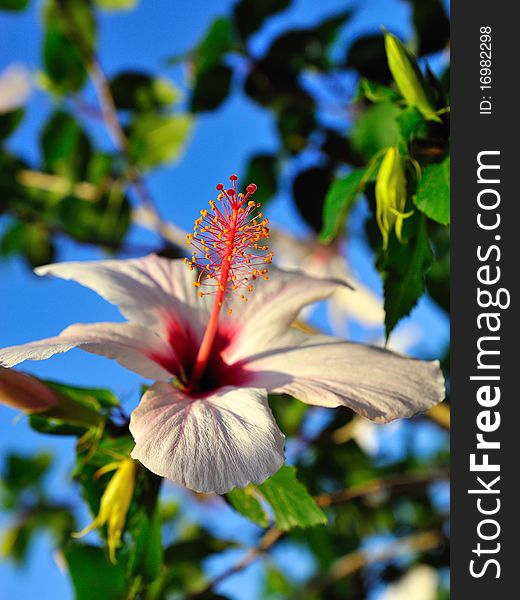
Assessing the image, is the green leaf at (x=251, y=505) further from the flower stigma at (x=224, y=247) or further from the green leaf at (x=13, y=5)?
the green leaf at (x=13, y=5)

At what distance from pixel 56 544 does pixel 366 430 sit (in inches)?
44.1

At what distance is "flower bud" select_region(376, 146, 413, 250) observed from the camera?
80cm

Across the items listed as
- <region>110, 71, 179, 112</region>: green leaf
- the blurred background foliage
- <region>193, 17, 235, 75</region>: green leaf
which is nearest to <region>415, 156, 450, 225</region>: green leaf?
the blurred background foliage

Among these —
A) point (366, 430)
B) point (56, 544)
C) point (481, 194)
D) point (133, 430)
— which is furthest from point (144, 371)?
point (366, 430)

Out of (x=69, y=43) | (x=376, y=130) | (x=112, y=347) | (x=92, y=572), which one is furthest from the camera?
(x=69, y=43)

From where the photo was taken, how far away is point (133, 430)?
0.65 m

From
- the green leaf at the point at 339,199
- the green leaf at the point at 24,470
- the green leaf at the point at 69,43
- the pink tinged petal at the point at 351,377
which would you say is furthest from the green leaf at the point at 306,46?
the green leaf at the point at 24,470

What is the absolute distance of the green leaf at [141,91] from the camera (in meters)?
1.74

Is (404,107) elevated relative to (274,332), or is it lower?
elevated

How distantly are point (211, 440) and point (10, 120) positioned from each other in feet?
4.48

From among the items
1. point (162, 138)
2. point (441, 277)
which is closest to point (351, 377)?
point (441, 277)

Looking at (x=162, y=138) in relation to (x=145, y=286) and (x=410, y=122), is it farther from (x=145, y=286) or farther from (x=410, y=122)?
(x=410, y=122)

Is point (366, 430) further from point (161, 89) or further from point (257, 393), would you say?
point (257, 393)

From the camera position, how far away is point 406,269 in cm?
84
